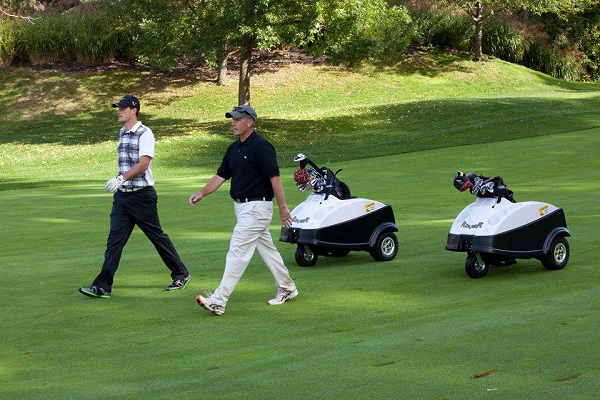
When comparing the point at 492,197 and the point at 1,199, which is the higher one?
the point at 492,197

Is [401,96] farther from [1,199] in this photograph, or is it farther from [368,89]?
[1,199]

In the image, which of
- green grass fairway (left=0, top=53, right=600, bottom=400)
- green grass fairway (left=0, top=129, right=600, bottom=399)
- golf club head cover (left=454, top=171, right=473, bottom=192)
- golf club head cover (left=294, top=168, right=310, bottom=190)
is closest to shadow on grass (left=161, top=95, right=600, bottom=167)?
green grass fairway (left=0, top=53, right=600, bottom=400)

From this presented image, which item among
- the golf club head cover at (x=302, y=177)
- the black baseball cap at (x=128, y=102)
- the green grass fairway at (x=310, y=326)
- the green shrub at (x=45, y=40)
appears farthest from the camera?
the green shrub at (x=45, y=40)

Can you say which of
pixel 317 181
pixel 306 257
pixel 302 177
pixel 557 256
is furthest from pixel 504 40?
pixel 557 256

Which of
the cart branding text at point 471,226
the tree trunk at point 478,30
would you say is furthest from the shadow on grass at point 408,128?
the cart branding text at point 471,226

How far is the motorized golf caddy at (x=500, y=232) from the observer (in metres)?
9.78

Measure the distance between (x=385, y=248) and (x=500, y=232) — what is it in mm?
1879

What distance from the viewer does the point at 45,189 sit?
21453 mm

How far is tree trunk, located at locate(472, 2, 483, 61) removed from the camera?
1867 inches

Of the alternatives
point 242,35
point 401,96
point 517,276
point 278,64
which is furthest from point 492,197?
point 278,64

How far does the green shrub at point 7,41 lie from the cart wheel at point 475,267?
126 feet

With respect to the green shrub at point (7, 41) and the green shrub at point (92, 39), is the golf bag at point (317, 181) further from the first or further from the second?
the green shrub at point (7, 41)

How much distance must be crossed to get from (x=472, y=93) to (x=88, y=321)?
3833cm

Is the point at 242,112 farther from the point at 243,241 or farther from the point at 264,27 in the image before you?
the point at 264,27
